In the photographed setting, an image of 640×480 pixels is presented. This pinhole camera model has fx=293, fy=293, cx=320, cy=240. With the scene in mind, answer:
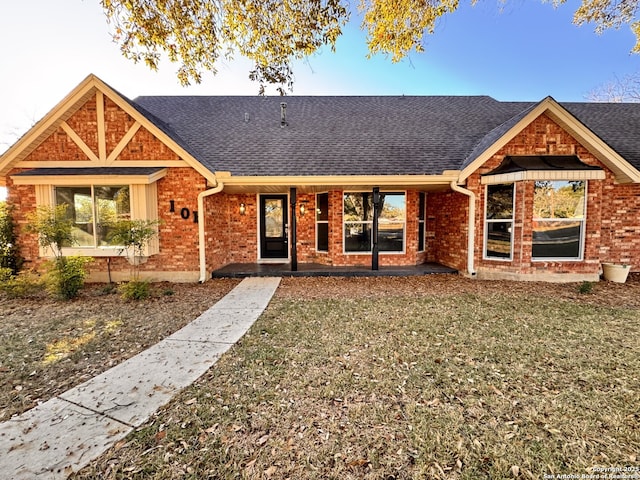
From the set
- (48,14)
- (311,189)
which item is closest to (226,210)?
(311,189)

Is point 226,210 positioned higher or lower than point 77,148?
lower

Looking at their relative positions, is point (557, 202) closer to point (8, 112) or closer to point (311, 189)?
point (311, 189)

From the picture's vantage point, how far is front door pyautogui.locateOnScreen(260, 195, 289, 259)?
1053 cm

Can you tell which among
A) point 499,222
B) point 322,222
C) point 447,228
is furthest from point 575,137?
point 322,222

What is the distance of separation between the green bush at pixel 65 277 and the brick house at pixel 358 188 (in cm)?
124

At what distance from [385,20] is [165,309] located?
6992mm

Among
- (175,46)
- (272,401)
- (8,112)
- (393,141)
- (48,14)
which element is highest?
(8,112)

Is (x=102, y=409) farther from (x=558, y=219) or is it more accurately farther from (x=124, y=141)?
(x=558, y=219)

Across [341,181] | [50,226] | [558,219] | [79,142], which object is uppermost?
[79,142]

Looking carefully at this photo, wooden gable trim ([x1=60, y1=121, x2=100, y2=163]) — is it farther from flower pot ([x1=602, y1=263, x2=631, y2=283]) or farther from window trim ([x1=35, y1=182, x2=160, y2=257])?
flower pot ([x1=602, y1=263, x2=631, y2=283])

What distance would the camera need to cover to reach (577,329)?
477 cm

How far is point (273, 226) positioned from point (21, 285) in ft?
21.7

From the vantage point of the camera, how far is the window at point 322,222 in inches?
397

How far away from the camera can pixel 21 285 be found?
6578 mm
